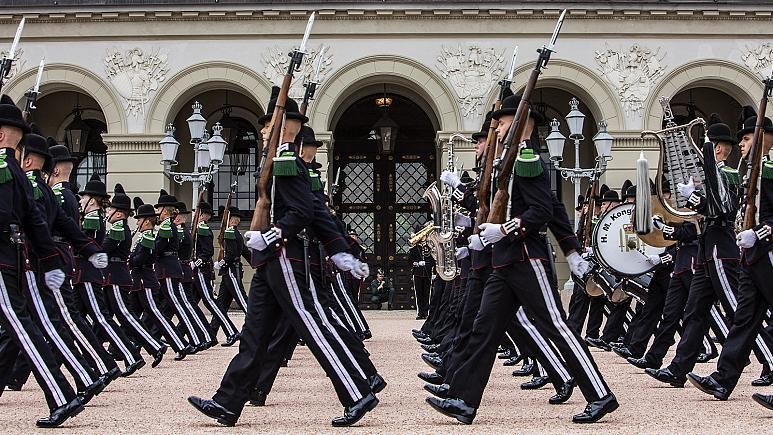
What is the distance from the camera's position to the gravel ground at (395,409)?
6984 mm

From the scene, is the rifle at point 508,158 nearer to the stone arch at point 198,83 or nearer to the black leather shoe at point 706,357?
the black leather shoe at point 706,357

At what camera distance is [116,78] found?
24.6m

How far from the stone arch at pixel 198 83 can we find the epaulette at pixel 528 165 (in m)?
17.5

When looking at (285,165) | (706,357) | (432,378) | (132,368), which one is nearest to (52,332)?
(285,165)

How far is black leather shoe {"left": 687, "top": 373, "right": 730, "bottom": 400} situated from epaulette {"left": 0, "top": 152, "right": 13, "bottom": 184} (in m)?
4.89

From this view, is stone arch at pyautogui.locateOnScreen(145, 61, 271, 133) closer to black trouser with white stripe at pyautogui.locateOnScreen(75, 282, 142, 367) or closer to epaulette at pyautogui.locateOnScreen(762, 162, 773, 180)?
black trouser with white stripe at pyautogui.locateOnScreen(75, 282, 142, 367)

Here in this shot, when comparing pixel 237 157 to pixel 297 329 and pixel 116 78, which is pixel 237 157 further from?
pixel 297 329

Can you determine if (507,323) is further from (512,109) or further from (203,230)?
(203,230)

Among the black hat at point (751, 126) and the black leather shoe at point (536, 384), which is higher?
the black hat at point (751, 126)

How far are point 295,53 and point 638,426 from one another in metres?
3.36

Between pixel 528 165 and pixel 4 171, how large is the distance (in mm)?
3294

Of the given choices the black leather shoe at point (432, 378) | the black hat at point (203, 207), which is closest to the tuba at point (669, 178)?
the black leather shoe at point (432, 378)

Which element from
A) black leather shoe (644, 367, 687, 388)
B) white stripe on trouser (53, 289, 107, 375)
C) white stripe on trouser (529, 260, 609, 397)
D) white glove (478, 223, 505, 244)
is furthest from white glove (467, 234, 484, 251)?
white stripe on trouser (53, 289, 107, 375)

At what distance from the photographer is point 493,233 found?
7133 mm
